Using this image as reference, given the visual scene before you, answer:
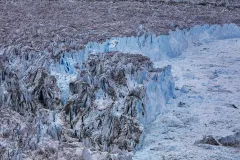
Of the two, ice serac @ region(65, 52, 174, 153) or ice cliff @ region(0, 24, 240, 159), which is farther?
ice serac @ region(65, 52, 174, 153)

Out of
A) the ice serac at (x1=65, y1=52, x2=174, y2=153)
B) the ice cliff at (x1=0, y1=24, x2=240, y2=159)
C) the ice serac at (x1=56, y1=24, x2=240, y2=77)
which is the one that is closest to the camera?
the ice cliff at (x1=0, y1=24, x2=240, y2=159)

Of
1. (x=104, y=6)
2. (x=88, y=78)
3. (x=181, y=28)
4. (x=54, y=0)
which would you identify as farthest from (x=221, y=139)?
(x=54, y=0)

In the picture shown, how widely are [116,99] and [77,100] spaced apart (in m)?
0.55

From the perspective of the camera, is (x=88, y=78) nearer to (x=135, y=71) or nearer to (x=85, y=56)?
(x=135, y=71)

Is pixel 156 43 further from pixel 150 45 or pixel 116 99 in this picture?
pixel 116 99

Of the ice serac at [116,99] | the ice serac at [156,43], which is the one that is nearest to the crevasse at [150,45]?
the ice serac at [156,43]

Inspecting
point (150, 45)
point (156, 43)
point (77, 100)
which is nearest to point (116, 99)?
point (77, 100)

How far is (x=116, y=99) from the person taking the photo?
518 centimetres

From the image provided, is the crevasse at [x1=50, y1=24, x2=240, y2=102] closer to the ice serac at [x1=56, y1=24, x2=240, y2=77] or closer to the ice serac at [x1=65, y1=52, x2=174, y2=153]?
the ice serac at [x1=56, y1=24, x2=240, y2=77]

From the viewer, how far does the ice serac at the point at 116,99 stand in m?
4.50

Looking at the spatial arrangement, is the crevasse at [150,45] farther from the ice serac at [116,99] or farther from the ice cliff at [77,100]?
the ice serac at [116,99]

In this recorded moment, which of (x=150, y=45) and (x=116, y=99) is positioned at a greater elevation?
(x=150, y=45)

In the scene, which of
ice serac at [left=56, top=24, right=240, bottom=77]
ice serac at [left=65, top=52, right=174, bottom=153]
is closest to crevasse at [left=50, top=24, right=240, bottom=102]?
ice serac at [left=56, top=24, right=240, bottom=77]

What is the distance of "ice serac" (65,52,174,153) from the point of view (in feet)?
14.8
